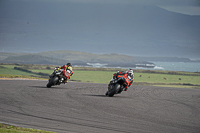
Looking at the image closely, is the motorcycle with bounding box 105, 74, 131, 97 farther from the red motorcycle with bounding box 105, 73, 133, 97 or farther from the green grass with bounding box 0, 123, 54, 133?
the green grass with bounding box 0, 123, 54, 133

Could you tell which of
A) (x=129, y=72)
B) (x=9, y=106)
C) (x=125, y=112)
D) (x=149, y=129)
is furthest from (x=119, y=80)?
(x=149, y=129)

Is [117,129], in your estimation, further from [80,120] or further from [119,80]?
[119,80]

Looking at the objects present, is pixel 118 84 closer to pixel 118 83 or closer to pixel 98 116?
pixel 118 83

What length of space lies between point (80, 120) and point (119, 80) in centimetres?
1004

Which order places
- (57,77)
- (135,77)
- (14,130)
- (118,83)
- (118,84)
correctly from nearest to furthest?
(14,130)
(118,84)
(118,83)
(57,77)
(135,77)

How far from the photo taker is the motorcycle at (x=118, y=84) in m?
23.4

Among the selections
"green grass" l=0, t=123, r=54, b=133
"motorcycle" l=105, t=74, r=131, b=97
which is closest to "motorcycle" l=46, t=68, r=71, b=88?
"motorcycle" l=105, t=74, r=131, b=97

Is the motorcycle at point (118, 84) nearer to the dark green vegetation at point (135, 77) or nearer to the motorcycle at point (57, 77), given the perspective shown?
the motorcycle at point (57, 77)

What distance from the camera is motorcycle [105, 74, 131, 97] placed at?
23406mm

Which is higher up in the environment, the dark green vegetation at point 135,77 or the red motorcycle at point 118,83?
the red motorcycle at point 118,83

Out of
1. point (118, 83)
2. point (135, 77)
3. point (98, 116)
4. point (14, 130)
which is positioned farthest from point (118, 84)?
point (135, 77)

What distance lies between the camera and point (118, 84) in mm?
23438

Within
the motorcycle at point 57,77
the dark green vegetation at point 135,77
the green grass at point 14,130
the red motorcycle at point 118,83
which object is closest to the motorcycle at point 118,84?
the red motorcycle at point 118,83

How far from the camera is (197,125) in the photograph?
14.1 meters
